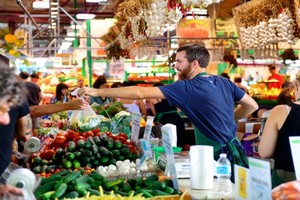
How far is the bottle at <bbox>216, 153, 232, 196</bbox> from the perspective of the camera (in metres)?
3.76

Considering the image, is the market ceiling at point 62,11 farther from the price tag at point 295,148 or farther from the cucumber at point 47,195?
the cucumber at point 47,195

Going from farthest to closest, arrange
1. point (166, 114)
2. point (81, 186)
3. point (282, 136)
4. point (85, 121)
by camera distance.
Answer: point (166, 114), point (85, 121), point (282, 136), point (81, 186)

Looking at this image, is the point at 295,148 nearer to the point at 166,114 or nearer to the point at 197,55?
the point at 197,55

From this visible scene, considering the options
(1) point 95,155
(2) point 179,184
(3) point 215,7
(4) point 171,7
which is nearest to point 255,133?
(4) point 171,7

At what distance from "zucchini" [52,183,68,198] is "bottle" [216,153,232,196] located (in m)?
0.99

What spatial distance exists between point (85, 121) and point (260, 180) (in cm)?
417

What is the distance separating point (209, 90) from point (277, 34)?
322 centimetres

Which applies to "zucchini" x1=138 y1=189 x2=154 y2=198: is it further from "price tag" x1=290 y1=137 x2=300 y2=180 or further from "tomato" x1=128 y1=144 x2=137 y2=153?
"tomato" x1=128 y1=144 x2=137 y2=153

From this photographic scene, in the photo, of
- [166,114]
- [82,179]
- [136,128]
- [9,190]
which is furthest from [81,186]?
[166,114]

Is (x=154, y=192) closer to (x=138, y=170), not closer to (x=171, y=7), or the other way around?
(x=138, y=170)

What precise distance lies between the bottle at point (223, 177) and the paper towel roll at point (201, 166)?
0.25 feet

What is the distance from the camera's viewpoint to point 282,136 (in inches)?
170

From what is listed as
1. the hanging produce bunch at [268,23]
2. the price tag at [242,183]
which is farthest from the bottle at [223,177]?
the hanging produce bunch at [268,23]

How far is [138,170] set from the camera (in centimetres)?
441
